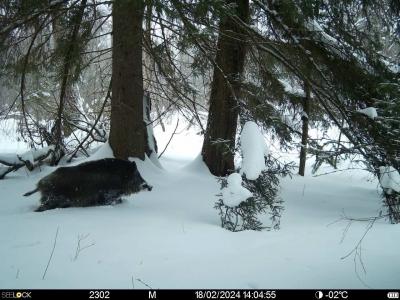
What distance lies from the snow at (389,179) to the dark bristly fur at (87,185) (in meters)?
4.05

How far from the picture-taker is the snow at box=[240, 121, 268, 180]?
4.81 meters

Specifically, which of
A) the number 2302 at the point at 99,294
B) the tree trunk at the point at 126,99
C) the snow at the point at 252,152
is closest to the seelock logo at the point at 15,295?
the number 2302 at the point at 99,294

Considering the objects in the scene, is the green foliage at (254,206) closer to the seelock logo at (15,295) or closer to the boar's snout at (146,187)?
the boar's snout at (146,187)

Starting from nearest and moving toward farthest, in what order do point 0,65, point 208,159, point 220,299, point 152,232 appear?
1. point 220,299
2. point 152,232
3. point 0,65
4. point 208,159

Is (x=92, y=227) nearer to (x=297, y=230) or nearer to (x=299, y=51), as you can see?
(x=297, y=230)

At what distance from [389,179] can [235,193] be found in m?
2.21

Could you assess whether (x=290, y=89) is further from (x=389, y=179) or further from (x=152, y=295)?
(x=152, y=295)

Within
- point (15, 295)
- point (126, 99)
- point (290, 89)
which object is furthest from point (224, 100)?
point (15, 295)

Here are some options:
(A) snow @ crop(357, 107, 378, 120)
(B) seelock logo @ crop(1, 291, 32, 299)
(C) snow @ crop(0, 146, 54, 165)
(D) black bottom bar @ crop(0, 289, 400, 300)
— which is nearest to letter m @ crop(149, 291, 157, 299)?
(D) black bottom bar @ crop(0, 289, 400, 300)

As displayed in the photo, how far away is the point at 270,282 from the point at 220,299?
54 cm

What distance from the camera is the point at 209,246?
424 centimetres

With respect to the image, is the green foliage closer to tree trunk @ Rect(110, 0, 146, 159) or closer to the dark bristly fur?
the dark bristly fur

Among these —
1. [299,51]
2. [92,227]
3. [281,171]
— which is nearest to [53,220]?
[92,227]

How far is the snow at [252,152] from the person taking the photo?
4812mm
